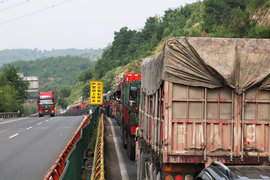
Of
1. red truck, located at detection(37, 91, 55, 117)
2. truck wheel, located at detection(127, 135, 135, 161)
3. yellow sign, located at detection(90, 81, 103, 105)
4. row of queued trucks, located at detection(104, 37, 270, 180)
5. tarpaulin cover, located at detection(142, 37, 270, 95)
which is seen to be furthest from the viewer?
red truck, located at detection(37, 91, 55, 117)

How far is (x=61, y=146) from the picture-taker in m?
21.3

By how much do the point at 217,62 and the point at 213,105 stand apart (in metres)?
0.85

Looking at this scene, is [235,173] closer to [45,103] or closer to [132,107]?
[132,107]

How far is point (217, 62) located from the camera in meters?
8.30

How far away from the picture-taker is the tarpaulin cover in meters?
8.18

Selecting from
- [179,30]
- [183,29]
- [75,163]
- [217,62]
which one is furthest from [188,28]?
[217,62]

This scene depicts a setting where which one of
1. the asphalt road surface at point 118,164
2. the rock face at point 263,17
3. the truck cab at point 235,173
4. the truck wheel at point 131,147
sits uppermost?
the rock face at point 263,17

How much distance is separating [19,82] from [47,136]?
89.6 metres

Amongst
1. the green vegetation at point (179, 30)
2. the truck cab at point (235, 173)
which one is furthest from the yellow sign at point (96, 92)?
the truck cab at point (235, 173)

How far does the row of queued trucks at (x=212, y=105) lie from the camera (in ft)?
26.2

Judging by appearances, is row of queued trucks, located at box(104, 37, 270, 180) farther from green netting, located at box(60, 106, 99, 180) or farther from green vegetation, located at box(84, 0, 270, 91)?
green vegetation, located at box(84, 0, 270, 91)

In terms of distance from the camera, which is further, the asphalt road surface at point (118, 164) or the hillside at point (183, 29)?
the hillside at point (183, 29)

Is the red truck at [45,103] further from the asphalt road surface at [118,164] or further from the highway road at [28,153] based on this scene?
the asphalt road surface at [118,164]

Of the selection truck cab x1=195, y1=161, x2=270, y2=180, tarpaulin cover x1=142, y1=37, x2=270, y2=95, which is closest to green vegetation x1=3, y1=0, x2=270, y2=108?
tarpaulin cover x1=142, y1=37, x2=270, y2=95
